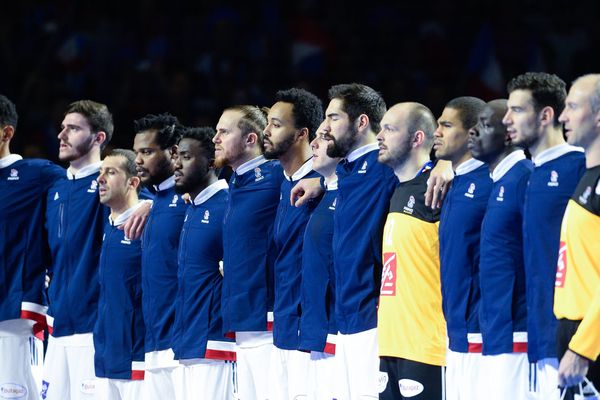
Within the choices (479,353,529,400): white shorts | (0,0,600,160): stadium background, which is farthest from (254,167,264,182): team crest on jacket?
(0,0,600,160): stadium background

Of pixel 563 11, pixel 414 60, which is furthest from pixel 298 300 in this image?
pixel 563 11

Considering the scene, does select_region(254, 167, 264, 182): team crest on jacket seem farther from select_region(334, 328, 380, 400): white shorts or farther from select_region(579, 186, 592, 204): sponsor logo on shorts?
select_region(579, 186, 592, 204): sponsor logo on shorts

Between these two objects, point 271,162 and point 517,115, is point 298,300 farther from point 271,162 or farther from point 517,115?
point 517,115

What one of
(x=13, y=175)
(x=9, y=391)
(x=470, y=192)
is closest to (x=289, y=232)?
(x=470, y=192)

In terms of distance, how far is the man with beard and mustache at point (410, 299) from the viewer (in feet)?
27.1

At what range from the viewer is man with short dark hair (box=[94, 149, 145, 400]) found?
10164 millimetres

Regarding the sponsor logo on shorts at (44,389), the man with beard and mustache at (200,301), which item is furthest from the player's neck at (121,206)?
the sponsor logo on shorts at (44,389)

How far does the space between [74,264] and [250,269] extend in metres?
1.78

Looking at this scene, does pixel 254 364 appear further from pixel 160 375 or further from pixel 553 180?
pixel 553 180

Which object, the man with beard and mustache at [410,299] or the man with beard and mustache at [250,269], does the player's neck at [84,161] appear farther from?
the man with beard and mustache at [410,299]

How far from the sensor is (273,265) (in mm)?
9523

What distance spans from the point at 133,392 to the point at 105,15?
26.1ft

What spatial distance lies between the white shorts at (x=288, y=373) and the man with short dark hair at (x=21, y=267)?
7.85 ft

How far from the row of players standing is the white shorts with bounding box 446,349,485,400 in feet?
0.05
